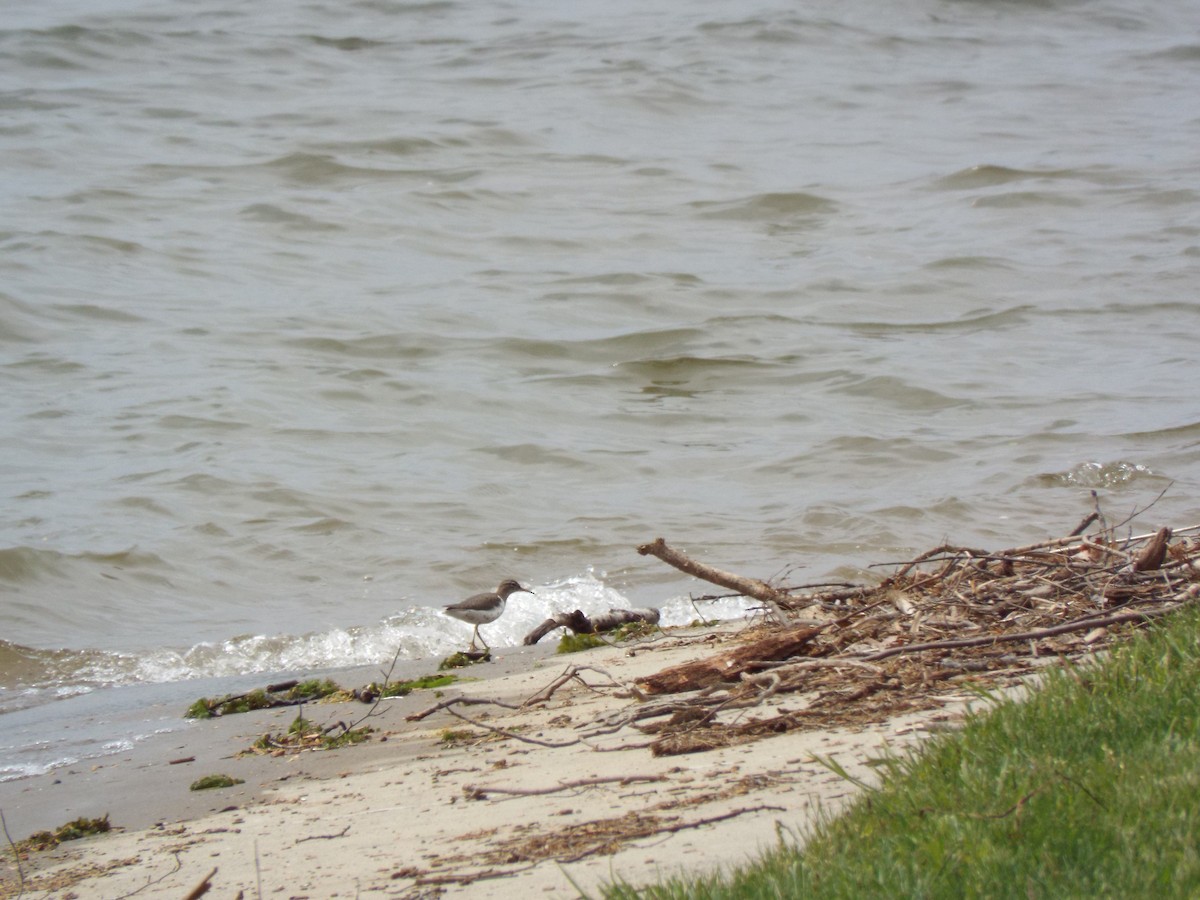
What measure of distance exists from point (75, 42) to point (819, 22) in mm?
12304

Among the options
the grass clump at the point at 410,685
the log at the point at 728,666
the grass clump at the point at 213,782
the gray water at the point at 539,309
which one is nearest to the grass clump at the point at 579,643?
the grass clump at the point at 410,685

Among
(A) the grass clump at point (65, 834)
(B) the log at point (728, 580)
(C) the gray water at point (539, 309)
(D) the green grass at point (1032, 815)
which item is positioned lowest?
(C) the gray water at point (539, 309)

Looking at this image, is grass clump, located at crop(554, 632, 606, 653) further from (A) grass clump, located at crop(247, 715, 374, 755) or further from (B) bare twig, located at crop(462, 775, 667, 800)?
(B) bare twig, located at crop(462, 775, 667, 800)

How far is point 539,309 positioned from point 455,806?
1027 centimetres

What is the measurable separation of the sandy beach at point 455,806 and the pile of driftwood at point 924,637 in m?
0.10

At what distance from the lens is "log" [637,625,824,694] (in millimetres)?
4332

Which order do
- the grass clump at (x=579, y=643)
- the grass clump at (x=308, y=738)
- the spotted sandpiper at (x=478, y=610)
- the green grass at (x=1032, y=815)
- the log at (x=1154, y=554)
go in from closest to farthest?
the green grass at (x=1032, y=815) → the log at (x=1154, y=554) → the grass clump at (x=308, y=738) → the grass clump at (x=579, y=643) → the spotted sandpiper at (x=478, y=610)

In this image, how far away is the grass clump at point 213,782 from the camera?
4387 mm

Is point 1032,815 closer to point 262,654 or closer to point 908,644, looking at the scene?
point 908,644

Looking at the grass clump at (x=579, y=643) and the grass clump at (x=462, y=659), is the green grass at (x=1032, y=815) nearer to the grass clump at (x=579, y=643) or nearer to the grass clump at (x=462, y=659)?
the grass clump at (x=579, y=643)

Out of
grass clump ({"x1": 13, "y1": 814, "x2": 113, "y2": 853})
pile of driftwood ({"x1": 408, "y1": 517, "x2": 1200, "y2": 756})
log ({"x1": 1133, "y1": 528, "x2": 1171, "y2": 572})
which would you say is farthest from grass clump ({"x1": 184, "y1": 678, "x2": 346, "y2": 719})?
log ({"x1": 1133, "y1": 528, "x2": 1171, "y2": 572})

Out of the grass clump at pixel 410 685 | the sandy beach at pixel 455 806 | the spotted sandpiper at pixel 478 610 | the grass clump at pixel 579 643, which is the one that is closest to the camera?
the sandy beach at pixel 455 806

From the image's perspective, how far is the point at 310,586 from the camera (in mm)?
8023

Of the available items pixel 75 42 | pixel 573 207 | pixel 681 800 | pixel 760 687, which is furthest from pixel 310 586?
pixel 75 42
